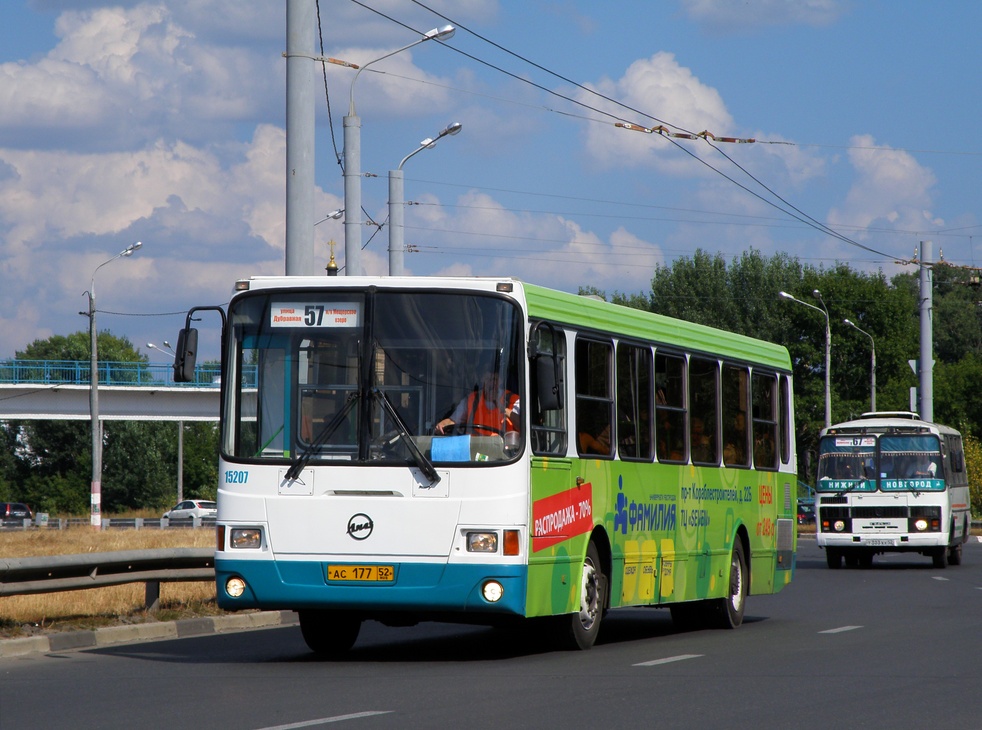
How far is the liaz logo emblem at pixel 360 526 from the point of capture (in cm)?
1177

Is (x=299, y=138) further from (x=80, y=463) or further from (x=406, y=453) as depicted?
(x=80, y=463)

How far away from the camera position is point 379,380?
11.9 metres

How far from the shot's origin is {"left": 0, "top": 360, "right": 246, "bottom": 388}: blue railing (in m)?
56.8

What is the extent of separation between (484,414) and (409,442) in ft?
1.94

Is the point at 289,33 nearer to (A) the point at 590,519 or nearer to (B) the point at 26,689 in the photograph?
(A) the point at 590,519

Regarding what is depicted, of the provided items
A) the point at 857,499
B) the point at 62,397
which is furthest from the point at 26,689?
the point at 62,397

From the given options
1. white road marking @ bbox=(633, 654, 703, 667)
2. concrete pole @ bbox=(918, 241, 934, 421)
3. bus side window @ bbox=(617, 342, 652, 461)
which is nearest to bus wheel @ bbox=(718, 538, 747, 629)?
bus side window @ bbox=(617, 342, 652, 461)

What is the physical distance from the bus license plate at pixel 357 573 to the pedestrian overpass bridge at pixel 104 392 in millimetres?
45202

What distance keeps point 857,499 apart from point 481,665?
21.2m

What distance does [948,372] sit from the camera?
87125 mm

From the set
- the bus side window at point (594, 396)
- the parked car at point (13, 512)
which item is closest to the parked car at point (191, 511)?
the parked car at point (13, 512)

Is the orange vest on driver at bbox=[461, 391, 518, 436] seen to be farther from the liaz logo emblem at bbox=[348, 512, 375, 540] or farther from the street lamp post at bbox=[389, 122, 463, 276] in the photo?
the street lamp post at bbox=[389, 122, 463, 276]

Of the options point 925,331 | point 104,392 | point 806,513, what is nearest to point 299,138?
point 925,331

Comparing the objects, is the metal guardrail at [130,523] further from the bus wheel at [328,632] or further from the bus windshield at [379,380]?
the bus windshield at [379,380]
